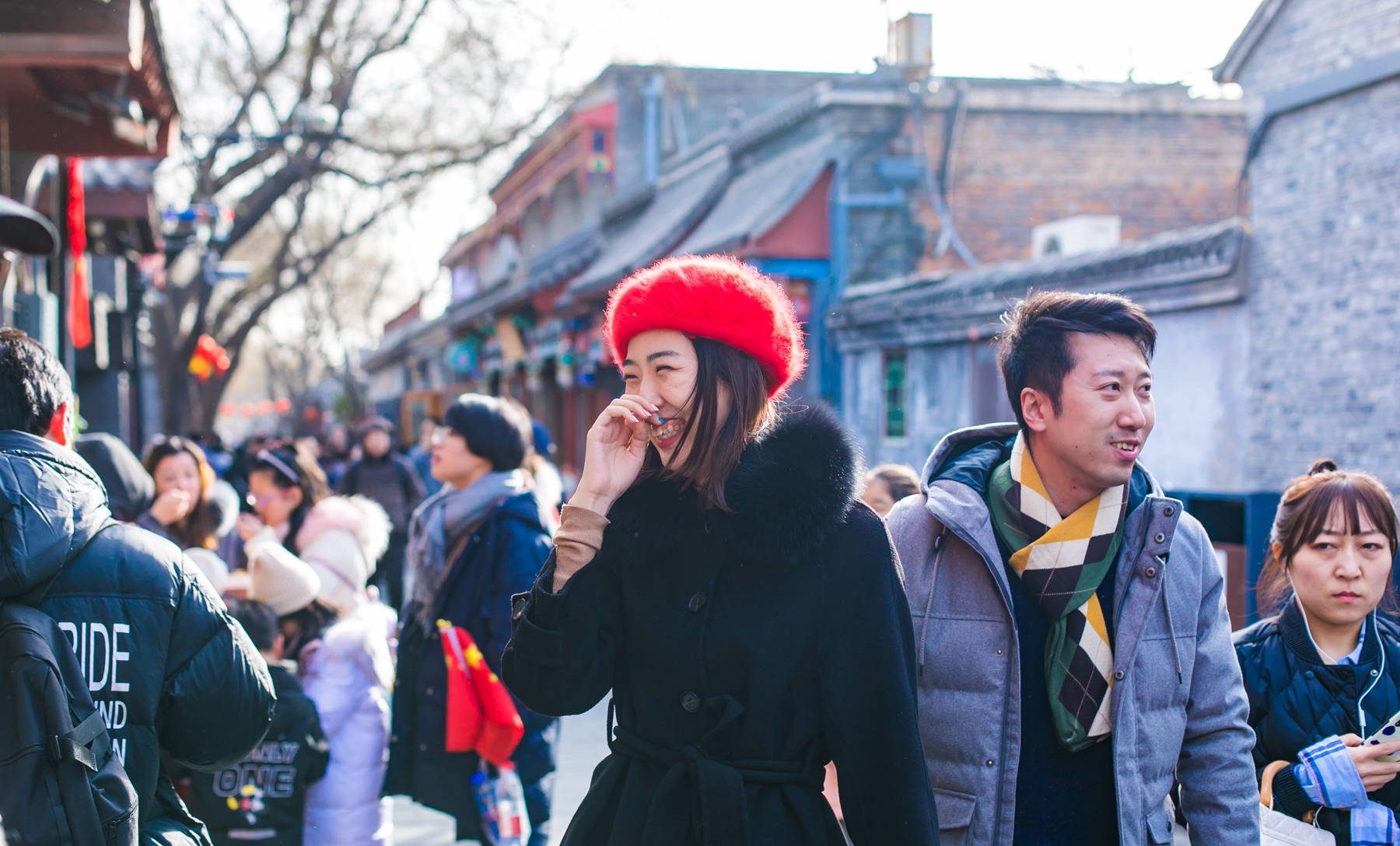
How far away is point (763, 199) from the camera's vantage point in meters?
14.8

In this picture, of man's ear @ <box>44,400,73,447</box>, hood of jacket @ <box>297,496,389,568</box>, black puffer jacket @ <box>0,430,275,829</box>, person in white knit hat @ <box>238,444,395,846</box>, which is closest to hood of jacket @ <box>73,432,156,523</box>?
person in white knit hat @ <box>238,444,395,846</box>

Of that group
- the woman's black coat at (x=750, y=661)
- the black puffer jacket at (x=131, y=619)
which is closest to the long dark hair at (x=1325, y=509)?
the woman's black coat at (x=750, y=661)

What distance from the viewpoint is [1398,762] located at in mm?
2969

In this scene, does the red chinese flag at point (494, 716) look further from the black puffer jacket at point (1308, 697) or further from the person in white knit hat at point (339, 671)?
the black puffer jacket at point (1308, 697)

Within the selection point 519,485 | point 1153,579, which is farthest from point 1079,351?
point 519,485

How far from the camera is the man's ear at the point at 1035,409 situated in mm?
2609

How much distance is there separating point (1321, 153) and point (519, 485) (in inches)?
288

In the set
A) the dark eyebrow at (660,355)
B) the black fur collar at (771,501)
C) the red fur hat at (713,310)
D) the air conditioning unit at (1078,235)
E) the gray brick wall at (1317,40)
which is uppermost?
the gray brick wall at (1317,40)

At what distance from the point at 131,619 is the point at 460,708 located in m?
1.72

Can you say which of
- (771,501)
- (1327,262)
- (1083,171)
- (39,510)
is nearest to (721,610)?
(771,501)

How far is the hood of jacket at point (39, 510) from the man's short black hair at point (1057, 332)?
198 cm

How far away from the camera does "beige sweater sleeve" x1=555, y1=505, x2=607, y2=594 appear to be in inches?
90.9

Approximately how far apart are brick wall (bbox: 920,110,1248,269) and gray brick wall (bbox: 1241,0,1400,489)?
5764mm

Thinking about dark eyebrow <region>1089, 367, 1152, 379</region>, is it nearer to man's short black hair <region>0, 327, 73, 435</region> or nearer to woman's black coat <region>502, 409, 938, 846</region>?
woman's black coat <region>502, 409, 938, 846</region>
